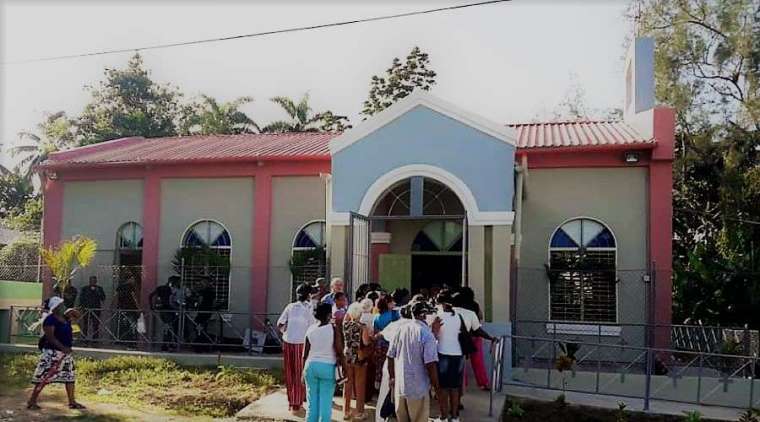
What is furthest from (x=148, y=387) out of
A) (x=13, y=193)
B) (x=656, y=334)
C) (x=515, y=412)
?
(x=13, y=193)

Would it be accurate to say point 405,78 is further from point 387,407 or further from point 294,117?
point 387,407

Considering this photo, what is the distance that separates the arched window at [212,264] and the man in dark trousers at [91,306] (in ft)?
5.89

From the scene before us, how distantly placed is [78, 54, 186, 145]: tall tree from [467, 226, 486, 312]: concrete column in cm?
2410

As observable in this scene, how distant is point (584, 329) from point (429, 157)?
4594 mm

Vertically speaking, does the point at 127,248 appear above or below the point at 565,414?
above

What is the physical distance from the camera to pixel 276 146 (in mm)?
17078

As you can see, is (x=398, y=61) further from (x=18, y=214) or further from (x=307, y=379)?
(x=307, y=379)

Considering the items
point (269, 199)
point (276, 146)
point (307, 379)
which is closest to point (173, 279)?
point (269, 199)

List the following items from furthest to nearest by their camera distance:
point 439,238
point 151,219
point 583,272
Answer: point 151,219, point 439,238, point 583,272

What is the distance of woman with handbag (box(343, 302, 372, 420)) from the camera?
335 inches

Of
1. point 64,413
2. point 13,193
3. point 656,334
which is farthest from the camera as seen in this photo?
point 13,193

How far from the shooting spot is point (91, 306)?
51.4 feet

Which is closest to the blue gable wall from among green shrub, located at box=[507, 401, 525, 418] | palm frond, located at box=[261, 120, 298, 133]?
green shrub, located at box=[507, 401, 525, 418]

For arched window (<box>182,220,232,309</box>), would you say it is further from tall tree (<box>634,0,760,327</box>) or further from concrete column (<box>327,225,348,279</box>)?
tall tree (<box>634,0,760,327</box>)
